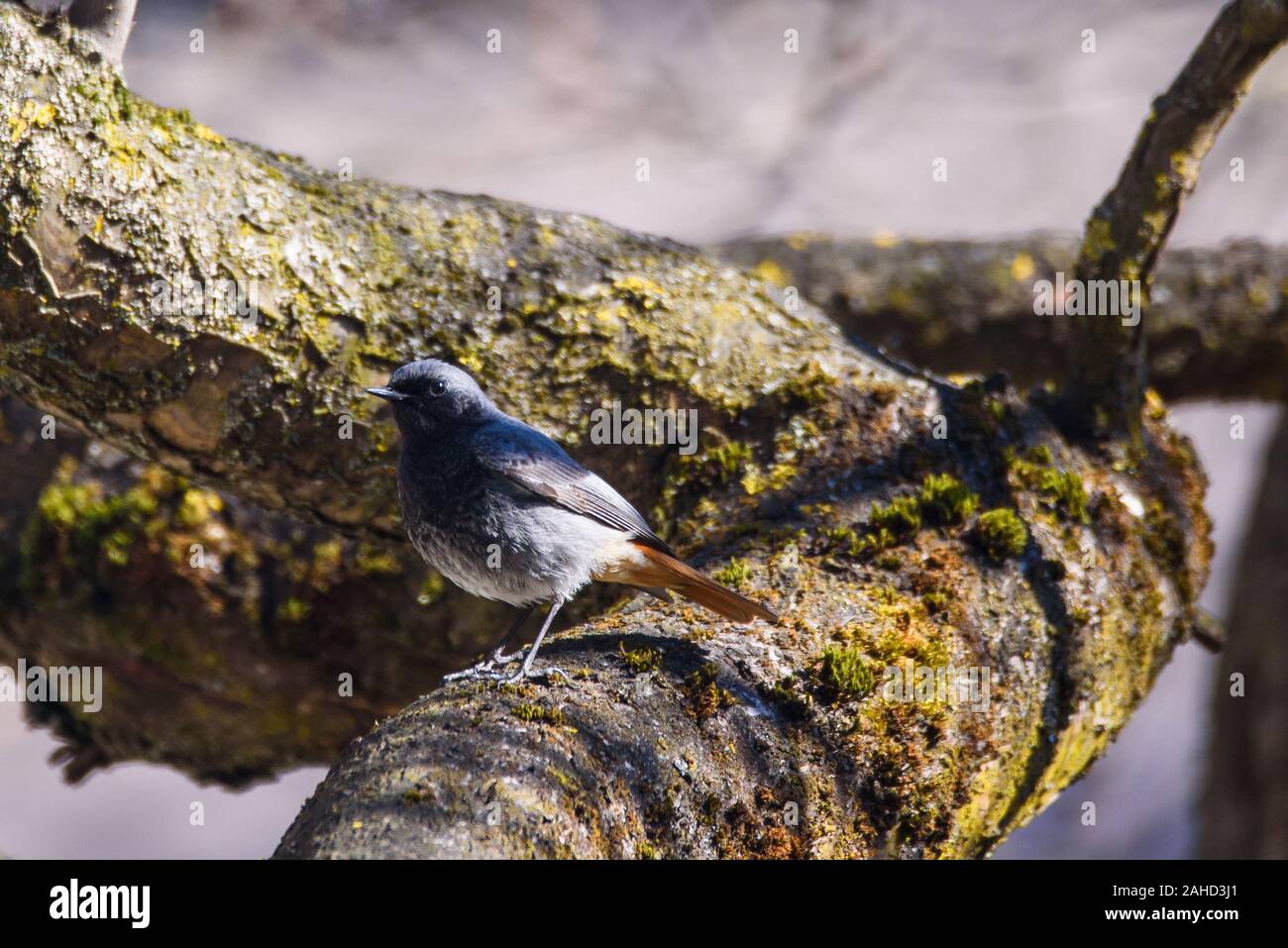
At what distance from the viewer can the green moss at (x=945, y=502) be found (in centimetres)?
351

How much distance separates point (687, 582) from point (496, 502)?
74 cm

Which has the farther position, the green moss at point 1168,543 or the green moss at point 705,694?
the green moss at point 1168,543

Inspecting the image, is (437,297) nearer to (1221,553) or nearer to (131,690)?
(131,690)

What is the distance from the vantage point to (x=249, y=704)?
511 centimetres

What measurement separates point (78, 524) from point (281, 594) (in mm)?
1051

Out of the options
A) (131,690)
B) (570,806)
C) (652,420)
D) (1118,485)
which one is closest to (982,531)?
(1118,485)

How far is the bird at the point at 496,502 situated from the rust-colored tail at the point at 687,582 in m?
0.01

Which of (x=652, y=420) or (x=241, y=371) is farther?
(x=652, y=420)

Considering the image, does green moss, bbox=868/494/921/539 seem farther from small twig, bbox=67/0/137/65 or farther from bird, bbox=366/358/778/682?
small twig, bbox=67/0/137/65

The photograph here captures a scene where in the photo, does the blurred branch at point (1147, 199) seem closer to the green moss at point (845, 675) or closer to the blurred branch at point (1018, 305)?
the green moss at point (845, 675)

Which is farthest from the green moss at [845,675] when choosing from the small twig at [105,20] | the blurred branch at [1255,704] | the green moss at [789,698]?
the blurred branch at [1255,704]

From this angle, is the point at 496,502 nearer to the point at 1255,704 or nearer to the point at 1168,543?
the point at 1168,543

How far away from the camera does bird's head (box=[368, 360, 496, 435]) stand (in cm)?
348
